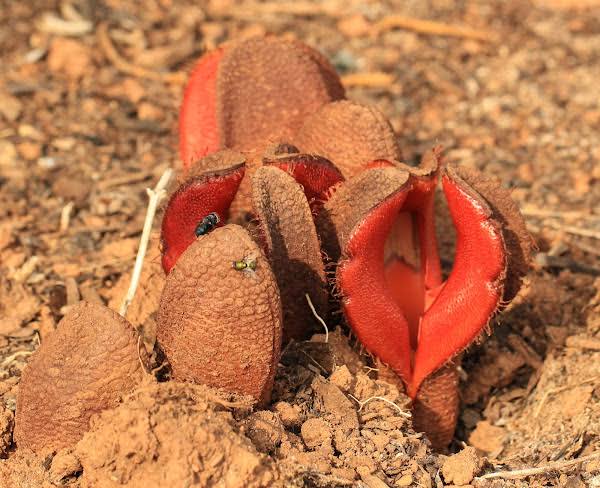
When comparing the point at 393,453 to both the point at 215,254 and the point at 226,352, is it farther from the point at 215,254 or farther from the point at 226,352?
the point at 215,254

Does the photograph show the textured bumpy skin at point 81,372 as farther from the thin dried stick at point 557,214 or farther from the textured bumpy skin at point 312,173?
the thin dried stick at point 557,214

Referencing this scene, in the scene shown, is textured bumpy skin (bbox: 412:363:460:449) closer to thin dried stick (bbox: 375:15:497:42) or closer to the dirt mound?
the dirt mound

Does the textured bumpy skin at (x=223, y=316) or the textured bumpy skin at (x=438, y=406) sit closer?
the textured bumpy skin at (x=223, y=316)

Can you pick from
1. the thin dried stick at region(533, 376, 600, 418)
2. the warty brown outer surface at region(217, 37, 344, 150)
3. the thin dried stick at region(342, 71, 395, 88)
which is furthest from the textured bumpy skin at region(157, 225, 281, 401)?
the thin dried stick at region(342, 71, 395, 88)

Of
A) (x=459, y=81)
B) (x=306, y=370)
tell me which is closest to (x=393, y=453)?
(x=306, y=370)

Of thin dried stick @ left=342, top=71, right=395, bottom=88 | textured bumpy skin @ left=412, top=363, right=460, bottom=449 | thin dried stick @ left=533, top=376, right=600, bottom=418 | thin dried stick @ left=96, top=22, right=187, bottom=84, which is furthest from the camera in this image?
thin dried stick @ left=342, top=71, right=395, bottom=88

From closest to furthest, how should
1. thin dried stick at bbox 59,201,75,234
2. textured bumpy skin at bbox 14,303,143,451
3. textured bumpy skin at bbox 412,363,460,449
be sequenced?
textured bumpy skin at bbox 14,303,143,451, textured bumpy skin at bbox 412,363,460,449, thin dried stick at bbox 59,201,75,234

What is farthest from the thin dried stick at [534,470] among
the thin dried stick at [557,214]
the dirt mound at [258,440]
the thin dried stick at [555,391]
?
the thin dried stick at [557,214]
